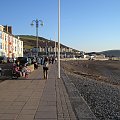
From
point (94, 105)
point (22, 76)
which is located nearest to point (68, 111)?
point (94, 105)

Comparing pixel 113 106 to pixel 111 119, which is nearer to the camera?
pixel 111 119

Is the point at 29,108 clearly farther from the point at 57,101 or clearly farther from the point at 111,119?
the point at 111,119

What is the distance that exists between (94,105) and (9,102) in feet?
9.92

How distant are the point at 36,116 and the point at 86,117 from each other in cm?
136

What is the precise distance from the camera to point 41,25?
146 feet

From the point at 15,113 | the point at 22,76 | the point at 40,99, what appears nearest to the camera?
the point at 15,113

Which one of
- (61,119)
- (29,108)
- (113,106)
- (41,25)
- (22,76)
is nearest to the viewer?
(61,119)

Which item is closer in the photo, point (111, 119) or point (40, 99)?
point (111, 119)

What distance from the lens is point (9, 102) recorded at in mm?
11625

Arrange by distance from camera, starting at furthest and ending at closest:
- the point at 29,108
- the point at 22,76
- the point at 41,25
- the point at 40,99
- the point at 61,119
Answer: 1. the point at 41,25
2. the point at 22,76
3. the point at 40,99
4. the point at 29,108
5. the point at 61,119

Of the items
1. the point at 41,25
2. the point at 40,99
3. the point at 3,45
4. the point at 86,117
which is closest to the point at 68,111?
the point at 86,117

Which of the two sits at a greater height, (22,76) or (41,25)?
(41,25)

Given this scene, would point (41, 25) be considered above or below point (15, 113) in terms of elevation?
above

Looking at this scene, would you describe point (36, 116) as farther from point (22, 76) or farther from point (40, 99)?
point (22, 76)
